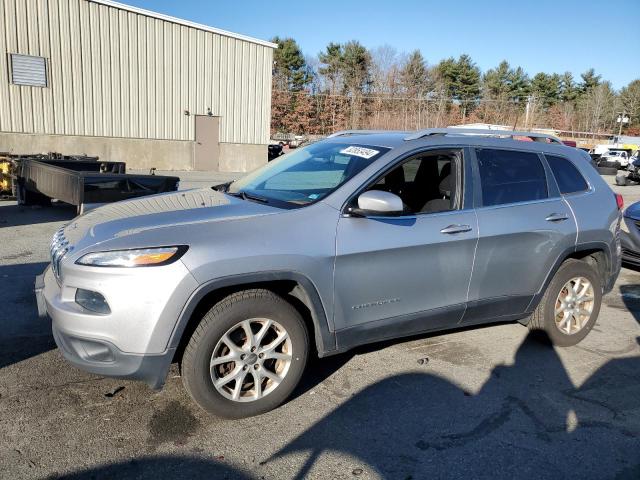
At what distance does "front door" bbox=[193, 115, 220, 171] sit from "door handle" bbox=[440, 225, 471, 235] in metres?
20.3

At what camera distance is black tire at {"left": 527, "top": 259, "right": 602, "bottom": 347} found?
14.4ft

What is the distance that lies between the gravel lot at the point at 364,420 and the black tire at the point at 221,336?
0.35ft

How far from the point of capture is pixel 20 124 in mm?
18375

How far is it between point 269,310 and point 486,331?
261 centimetres

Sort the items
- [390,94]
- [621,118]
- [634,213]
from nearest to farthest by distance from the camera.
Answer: [634,213], [390,94], [621,118]

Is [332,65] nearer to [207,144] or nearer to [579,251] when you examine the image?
[207,144]

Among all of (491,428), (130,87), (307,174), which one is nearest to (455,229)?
(307,174)

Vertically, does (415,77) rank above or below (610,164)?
above

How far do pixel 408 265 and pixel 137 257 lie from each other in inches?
68.6

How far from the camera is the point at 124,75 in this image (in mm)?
20078

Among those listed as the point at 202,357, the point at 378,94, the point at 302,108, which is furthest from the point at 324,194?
the point at 302,108

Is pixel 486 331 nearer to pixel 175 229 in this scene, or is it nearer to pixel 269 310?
pixel 269 310

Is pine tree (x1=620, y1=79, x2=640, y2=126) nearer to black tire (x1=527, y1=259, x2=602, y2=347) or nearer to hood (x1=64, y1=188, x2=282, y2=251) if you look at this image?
black tire (x1=527, y1=259, x2=602, y2=347)

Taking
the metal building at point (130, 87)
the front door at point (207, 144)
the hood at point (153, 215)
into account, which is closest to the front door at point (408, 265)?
the hood at point (153, 215)
